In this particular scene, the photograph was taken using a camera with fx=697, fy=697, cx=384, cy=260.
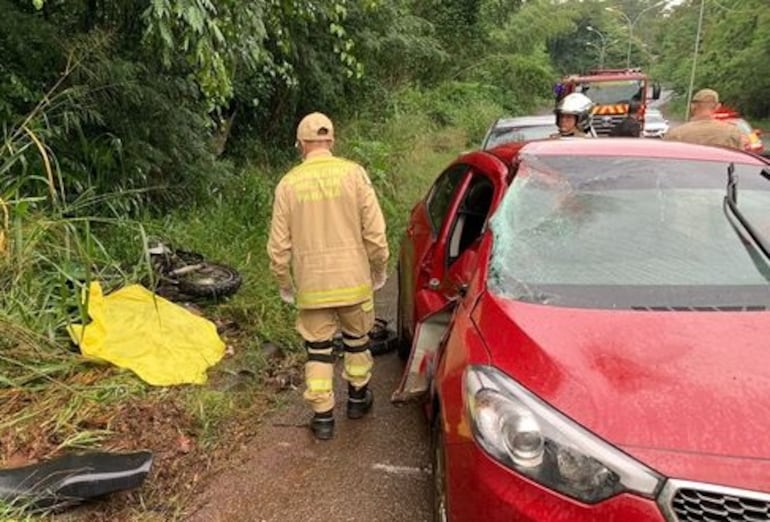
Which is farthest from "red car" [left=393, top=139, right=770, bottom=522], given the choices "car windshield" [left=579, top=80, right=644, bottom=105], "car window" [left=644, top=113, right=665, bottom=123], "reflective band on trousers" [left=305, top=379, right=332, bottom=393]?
"car window" [left=644, top=113, right=665, bottom=123]

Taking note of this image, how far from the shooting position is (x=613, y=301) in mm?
2443

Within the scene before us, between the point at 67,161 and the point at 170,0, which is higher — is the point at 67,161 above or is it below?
below

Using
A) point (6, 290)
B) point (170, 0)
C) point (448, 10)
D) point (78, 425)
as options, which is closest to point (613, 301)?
point (78, 425)

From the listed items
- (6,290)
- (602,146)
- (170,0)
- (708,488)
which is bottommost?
(6,290)

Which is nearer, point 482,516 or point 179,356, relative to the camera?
point 482,516

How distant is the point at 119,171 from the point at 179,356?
2473 mm

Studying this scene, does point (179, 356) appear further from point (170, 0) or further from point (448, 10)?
point (448, 10)

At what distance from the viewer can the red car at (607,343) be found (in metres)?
1.83

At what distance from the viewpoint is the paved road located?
3.19 m

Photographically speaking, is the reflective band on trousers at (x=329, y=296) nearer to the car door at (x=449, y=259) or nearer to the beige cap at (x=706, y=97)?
the car door at (x=449, y=259)

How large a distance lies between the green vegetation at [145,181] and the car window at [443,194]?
147cm

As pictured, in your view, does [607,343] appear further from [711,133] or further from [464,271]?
[711,133]

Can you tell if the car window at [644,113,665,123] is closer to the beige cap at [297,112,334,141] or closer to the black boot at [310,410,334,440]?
the beige cap at [297,112,334,141]

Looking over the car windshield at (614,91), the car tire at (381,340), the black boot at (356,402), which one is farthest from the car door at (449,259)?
the car windshield at (614,91)
